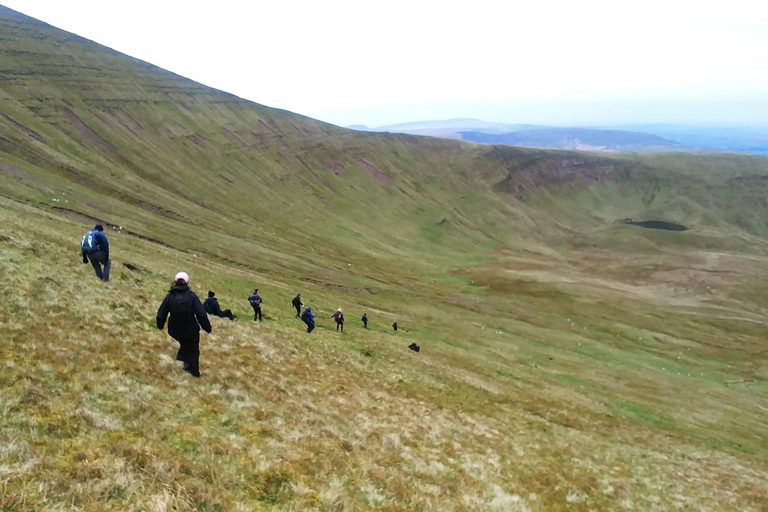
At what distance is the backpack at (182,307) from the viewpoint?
15539mm

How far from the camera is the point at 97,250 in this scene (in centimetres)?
2620

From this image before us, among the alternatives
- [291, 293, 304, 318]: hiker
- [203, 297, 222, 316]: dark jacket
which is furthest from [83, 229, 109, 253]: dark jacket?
[291, 293, 304, 318]: hiker

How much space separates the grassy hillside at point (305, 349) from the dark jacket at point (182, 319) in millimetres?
1846

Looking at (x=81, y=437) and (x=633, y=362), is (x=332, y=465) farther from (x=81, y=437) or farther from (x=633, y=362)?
(x=633, y=362)

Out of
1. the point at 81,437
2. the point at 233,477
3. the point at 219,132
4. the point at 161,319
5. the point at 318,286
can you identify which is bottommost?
the point at 318,286

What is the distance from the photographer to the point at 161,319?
1555 cm

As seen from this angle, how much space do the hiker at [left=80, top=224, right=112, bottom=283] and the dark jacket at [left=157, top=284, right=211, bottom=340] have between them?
513 inches

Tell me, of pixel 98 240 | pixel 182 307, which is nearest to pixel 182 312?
pixel 182 307

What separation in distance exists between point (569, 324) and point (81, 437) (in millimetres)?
86990

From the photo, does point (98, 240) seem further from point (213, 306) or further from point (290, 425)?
point (290, 425)

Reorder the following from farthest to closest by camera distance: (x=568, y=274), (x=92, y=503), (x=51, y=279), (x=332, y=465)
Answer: (x=568, y=274) < (x=51, y=279) < (x=332, y=465) < (x=92, y=503)

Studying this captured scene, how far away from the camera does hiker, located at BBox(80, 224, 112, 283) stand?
25.8 meters

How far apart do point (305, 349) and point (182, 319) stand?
50.8 feet

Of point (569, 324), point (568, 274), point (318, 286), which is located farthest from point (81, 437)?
point (568, 274)
